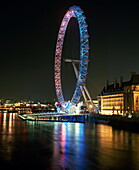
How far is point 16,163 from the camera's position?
39.5ft

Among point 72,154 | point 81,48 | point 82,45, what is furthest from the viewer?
point 81,48

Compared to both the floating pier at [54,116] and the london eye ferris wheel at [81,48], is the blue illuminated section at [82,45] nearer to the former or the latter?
the london eye ferris wheel at [81,48]

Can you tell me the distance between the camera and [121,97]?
43938mm

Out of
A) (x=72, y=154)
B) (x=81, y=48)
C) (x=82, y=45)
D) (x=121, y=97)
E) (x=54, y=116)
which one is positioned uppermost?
(x=82, y=45)

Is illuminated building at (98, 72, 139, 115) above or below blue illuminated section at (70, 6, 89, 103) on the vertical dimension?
below

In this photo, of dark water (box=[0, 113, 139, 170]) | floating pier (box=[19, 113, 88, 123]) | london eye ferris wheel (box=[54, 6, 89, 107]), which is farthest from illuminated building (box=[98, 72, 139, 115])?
dark water (box=[0, 113, 139, 170])

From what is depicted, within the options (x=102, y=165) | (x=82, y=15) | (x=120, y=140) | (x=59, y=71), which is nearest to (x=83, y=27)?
(x=82, y=15)

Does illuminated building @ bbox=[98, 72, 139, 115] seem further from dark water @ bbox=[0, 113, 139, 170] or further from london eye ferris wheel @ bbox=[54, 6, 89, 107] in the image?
dark water @ bbox=[0, 113, 139, 170]

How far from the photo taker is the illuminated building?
38487 millimetres

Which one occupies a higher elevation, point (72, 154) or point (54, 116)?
point (54, 116)

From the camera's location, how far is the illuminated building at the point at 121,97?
38487 millimetres

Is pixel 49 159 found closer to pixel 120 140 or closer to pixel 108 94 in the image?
pixel 120 140

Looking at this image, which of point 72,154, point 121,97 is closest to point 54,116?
point 121,97

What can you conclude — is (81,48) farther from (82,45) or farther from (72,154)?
(72,154)
